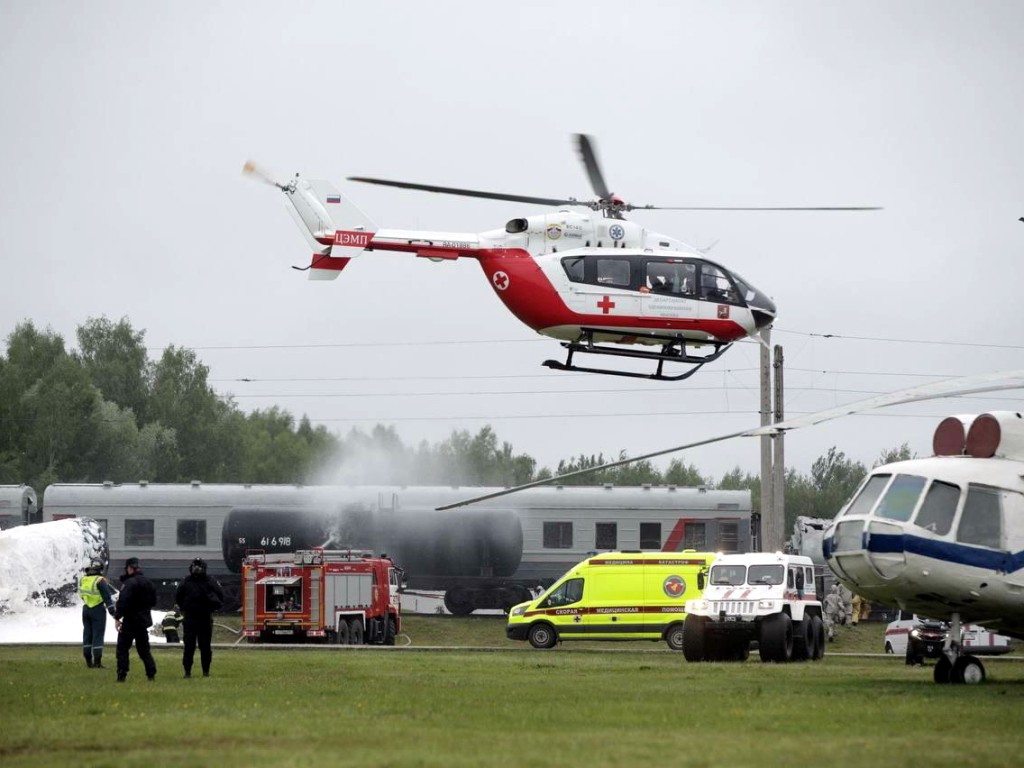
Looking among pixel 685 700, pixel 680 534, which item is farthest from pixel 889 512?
pixel 680 534

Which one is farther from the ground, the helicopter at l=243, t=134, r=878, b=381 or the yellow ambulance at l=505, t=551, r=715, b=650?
the helicopter at l=243, t=134, r=878, b=381

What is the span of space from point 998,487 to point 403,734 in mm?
9303

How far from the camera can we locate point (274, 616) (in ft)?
119

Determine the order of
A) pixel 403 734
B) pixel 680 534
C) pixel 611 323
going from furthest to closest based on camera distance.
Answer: pixel 680 534
pixel 611 323
pixel 403 734

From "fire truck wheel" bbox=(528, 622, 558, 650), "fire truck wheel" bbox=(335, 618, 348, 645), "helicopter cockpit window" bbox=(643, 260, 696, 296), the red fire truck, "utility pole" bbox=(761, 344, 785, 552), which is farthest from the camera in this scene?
"utility pole" bbox=(761, 344, 785, 552)

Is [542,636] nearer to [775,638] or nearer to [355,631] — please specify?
[355,631]

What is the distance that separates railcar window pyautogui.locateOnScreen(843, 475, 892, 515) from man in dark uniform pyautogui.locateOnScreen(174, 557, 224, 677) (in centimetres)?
833

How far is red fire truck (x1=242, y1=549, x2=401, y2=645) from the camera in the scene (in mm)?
36156

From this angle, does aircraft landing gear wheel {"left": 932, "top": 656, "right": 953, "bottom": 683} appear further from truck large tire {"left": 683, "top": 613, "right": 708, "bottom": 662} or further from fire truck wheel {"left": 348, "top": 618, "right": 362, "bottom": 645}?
fire truck wheel {"left": 348, "top": 618, "right": 362, "bottom": 645}

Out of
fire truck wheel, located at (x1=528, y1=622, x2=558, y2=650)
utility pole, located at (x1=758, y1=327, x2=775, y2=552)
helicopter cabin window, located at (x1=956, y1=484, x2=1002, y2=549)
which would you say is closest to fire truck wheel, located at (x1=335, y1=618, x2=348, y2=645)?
fire truck wheel, located at (x1=528, y1=622, x2=558, y2=650)

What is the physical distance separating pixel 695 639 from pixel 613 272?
721 cm

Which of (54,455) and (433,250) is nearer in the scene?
(433,250)

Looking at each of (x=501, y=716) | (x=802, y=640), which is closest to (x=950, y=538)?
(x=501, y=716)

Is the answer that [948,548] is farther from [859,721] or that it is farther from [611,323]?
[611,323]
